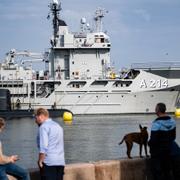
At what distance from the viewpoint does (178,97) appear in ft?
245

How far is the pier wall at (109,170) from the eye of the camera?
883 centimetres

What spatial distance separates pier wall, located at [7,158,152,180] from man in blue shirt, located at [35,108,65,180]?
781 millimetres

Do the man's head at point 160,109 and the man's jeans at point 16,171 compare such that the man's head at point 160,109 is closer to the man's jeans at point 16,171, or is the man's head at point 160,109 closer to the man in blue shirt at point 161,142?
the man in blue shirt at point 161,142

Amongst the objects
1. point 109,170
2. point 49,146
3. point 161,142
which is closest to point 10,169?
point 49,146

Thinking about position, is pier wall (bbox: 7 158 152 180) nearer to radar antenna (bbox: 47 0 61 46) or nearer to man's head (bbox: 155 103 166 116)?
man's head (bbox: 155 103 166 116)

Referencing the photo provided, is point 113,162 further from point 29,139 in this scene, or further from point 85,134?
point 85,134

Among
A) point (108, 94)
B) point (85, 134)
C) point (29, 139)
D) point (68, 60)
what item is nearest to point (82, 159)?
point (29, 139)

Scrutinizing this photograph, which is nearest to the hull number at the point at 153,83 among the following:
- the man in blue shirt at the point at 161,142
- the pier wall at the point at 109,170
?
the pier wall at the point at 109,170

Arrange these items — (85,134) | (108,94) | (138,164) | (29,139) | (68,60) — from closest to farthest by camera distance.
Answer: (138,164) → (29,139) → (85,134) → (108,94) → (68,60)

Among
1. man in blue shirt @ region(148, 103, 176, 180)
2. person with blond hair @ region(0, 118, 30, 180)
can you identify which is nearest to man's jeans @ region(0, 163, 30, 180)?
person with blond hair @ region(0, 118, 30, 180)

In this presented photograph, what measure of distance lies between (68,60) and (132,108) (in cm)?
1143

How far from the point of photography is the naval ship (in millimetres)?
73000

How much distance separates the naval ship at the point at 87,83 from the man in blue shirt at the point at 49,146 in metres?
63.4

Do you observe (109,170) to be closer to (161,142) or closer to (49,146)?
(161,142)
